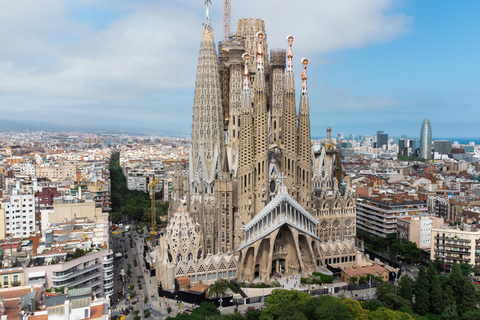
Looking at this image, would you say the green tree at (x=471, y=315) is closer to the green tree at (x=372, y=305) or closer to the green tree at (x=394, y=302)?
the green tree at (x=394, y=302)

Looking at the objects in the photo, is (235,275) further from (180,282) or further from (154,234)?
(154,234)

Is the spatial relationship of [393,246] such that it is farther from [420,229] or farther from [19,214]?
[19,214]

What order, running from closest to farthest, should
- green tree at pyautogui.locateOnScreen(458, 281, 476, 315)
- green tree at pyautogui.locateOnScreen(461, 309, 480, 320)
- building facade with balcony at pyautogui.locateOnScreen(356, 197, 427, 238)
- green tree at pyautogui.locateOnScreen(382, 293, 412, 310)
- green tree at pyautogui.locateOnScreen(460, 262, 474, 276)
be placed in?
green tree at pyautogui.locateOnScreen(461, 309, 480, 320) → green tree at pyautogui.locateOnScreen(382, 293, 412, 310) → green tree at pyautogui.locateOnScreen(458, 281, 476, 315) → green tree at pyautogui.locateOnScreen(460, 262, 474, 276) → building facade with balcony at pyautogui.locateOnScreen(356, 197, 427, 238)

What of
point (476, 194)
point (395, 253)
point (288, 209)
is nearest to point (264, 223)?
point (288, 209)

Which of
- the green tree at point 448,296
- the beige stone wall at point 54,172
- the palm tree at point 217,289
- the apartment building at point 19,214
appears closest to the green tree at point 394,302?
the green tree at point 448,296

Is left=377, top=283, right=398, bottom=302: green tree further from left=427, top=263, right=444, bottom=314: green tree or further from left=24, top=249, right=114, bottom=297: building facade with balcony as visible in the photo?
left=24, top=249, right=114, bottom=297: building facade with balcony

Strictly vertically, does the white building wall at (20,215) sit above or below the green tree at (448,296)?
above

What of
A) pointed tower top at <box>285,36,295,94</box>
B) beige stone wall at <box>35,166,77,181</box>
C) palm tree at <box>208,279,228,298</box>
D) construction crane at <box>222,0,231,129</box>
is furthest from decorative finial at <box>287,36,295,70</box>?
beige stone wall at <box>35,166,77,181</box>

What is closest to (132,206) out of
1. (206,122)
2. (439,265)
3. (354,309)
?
(206,122)
